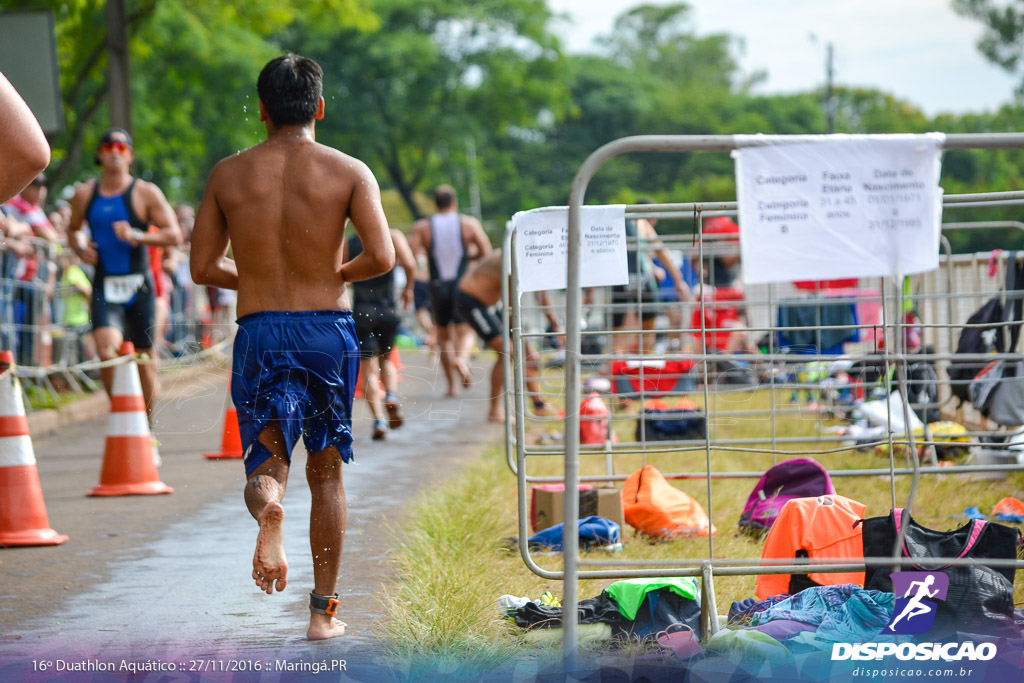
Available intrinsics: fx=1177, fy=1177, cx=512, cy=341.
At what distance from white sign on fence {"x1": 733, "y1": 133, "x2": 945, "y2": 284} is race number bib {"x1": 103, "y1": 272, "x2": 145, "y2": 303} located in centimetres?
587

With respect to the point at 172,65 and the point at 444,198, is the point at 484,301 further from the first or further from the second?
the point at 172,65

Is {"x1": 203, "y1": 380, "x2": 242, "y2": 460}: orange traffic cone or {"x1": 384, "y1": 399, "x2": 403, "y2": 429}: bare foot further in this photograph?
{"x1": 384, "y1": 399, "x2": 403, "y2": 429}: bare foot

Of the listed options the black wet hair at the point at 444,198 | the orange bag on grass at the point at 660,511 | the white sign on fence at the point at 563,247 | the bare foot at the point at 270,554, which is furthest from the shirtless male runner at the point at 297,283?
the black wet hair at the point at 444,198

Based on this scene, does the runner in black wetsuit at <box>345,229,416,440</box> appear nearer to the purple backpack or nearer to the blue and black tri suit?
the blue and black tri suit

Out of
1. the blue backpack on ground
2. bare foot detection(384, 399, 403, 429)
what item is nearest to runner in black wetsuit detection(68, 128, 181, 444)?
bare foot detection(384, 399, 403, 429)

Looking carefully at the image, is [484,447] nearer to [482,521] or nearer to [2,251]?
[482,521]

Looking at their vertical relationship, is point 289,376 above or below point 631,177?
below

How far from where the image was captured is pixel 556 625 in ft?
12.2

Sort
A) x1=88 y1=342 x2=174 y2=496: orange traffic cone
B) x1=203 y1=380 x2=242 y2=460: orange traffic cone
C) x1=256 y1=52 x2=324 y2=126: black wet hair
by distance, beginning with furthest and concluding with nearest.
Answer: x1=203 y1=380 x2=242 y2=460: orange traffic cone
x1=88 y1=342 x2=174 y2=496: orange traffic cone
x1=256 y1=52 x2=324 y2=126: black wet hair

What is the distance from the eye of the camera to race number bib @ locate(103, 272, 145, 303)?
7801 millimetres

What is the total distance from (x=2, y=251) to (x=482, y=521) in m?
6.63

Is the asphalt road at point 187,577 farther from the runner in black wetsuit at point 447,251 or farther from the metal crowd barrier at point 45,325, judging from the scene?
the runner in black wetsuit at point 447,251

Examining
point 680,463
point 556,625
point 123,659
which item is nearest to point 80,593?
point 123,659

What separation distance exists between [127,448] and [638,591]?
14.0 feet
